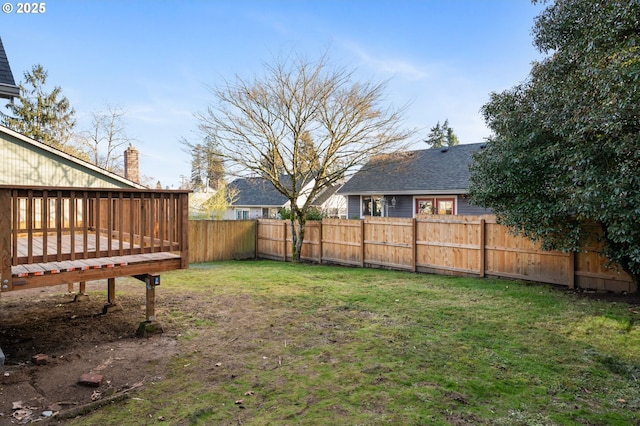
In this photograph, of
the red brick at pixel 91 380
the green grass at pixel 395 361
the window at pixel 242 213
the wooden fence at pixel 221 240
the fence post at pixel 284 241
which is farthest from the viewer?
the window at pixel 242 213

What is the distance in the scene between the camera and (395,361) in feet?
13.3

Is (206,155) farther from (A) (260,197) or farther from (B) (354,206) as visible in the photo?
(A) (260,197)

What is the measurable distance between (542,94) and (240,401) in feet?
22.9

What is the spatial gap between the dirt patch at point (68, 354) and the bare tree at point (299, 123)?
7.06 meters

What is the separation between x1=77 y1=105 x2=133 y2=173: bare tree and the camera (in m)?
23.0

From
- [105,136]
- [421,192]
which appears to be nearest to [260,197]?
[105,136]

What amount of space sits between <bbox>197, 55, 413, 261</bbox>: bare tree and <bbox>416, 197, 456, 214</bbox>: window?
3560mm

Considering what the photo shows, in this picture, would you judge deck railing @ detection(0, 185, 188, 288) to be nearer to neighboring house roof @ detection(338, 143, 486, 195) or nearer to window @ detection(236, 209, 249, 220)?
neighboring house roof @ detection(338, 143, 486, 195)

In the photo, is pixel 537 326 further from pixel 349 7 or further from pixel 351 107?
pixel 349 7

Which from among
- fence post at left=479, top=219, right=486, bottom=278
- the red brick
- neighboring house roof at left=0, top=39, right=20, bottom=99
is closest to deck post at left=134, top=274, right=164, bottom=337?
the red brick

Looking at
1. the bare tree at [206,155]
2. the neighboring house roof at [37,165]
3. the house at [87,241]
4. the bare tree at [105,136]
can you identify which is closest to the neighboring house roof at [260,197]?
the bare tree at [105,136]

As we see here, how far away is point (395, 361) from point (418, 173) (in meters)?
13.5

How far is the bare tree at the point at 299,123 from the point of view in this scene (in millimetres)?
12664

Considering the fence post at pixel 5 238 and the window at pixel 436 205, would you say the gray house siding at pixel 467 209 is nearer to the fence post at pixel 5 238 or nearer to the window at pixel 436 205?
the window at pixel 436 205
